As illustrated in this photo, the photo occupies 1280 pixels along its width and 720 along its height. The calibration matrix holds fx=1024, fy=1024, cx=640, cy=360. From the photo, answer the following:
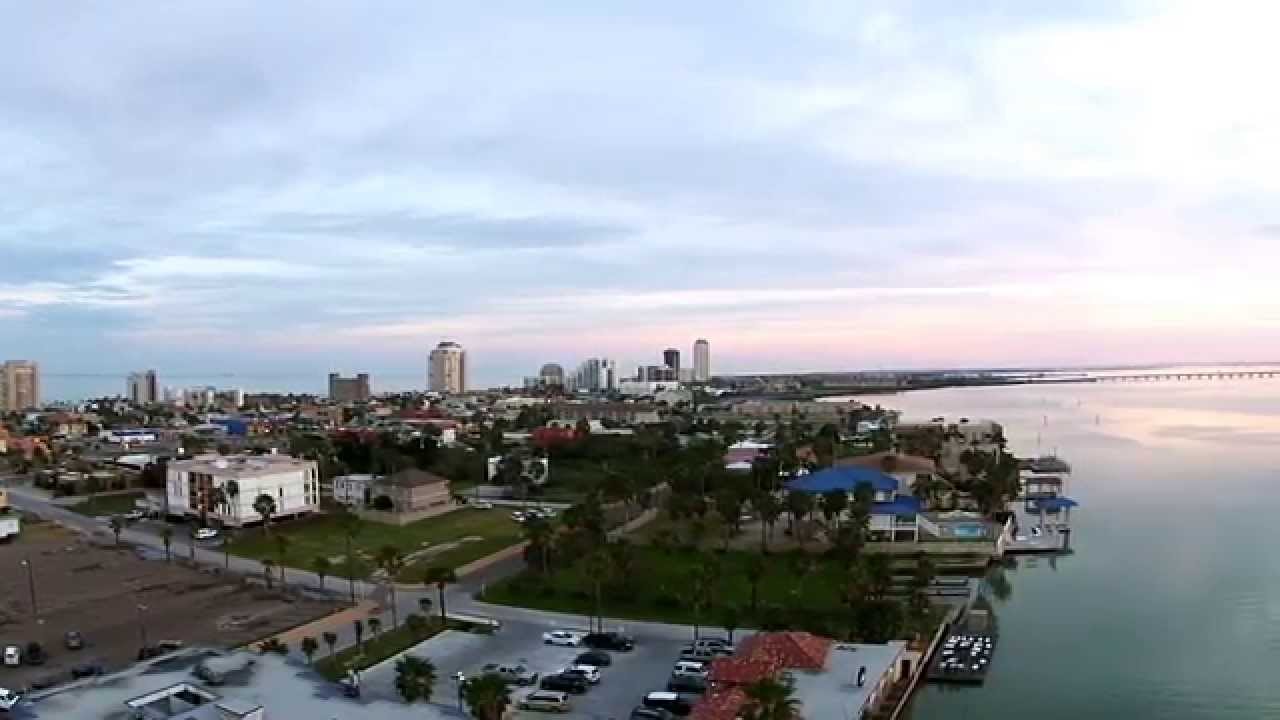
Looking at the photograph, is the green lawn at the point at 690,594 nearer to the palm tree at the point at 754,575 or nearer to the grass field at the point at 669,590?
the grass field at the point at 669,590

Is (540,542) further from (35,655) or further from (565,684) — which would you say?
(35,655)

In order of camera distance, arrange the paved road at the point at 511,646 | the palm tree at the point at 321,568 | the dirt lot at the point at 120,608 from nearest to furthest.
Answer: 1. the paved road at the point at 511,646
2. the dirt lot at the point at 120,608
3. the palm tree at the point at 321,568

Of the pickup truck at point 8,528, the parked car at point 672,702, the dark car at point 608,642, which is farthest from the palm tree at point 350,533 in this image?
the pickup truck at point 8,528

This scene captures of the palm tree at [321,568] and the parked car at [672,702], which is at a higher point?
the palm tree at [321,568]

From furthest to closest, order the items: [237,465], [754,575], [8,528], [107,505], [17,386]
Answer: [17,386] < [107,505] < [237,465] < [8,528] < [754,575]

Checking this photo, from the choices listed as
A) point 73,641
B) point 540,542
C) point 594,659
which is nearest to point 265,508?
point 73,641

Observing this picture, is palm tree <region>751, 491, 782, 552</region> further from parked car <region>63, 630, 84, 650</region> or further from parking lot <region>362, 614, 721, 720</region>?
parked car <region>63, 630, 84, 650</region>

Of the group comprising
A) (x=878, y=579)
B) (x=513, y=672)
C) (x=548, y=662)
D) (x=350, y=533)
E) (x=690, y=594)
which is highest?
(x=878, y=579)
